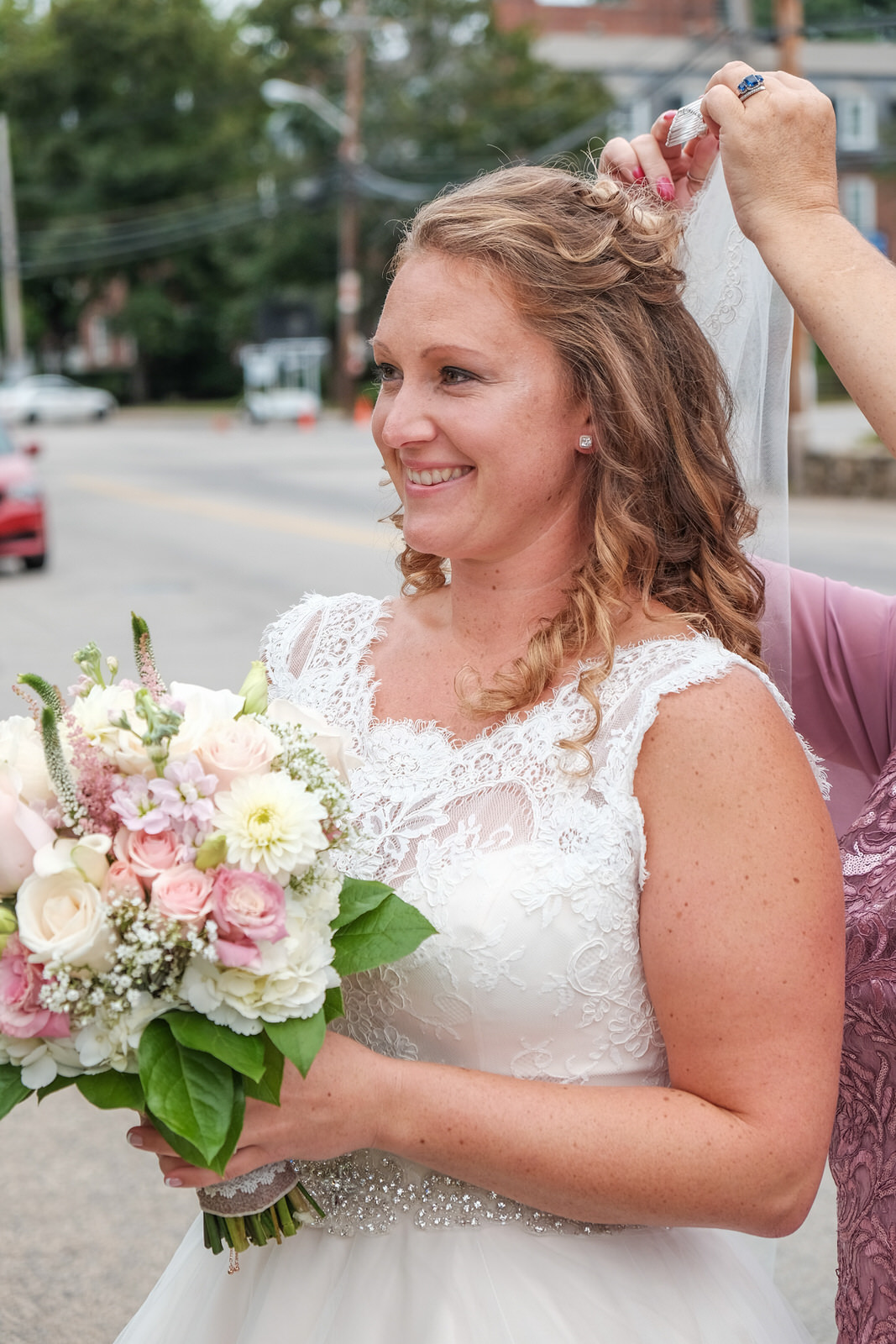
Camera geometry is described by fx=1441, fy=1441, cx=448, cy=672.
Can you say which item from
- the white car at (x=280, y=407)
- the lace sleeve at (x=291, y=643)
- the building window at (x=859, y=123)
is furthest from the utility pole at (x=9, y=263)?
the lace sleeve at (x=291, y=643)

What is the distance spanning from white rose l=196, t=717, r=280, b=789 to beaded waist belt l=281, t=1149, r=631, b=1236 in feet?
1.97

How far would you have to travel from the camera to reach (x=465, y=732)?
206cm

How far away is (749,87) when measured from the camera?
1935mm

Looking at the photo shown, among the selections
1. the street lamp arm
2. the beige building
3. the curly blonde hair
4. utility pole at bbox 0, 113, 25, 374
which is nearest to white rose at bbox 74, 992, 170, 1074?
the curly blonde hair

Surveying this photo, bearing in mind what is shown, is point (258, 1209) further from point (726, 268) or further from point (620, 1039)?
point (726, 268)

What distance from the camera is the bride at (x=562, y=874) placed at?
1687 millimetres

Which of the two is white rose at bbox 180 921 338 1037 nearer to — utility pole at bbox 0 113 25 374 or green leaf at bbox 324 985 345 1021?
green leaf at bbox 324 985 345 1021

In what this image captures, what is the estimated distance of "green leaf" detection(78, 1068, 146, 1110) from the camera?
1.56 m

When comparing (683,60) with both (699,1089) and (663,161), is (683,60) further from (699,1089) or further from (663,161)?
(699,1089)

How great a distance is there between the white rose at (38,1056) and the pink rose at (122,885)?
173 mm

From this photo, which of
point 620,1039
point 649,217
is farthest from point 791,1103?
point 649,217

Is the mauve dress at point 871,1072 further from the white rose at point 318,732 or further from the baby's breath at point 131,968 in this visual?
the baby's breath at point 131,968

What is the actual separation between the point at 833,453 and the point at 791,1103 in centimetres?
1809

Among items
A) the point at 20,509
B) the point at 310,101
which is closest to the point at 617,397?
the point at 20,509
